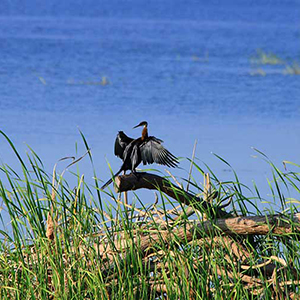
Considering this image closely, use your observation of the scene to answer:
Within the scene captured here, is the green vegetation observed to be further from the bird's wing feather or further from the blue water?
the bird's wing feather

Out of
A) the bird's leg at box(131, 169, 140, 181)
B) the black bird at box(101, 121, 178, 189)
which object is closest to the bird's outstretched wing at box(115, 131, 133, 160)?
the black bird at box(101, 121, 178, 189)

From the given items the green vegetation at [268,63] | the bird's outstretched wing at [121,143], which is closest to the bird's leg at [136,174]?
the bird's outstretched wing at [121,143]

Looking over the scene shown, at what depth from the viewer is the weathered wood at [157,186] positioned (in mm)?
3844

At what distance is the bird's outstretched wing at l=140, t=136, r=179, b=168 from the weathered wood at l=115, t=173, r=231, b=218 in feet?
0.24

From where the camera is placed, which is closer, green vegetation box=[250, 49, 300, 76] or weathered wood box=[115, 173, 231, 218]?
weathered wood box=[115, 173, 231, 218]

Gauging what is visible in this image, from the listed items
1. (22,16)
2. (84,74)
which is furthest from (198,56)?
(22,16)

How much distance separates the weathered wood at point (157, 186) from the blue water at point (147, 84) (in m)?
0.14

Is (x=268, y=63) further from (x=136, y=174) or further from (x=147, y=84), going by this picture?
(x=136, y=174)

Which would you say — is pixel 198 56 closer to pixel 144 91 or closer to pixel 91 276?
pixel 144 91

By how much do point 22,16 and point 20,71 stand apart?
13.1m

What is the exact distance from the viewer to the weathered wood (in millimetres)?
3844

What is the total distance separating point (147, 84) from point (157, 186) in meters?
8.68

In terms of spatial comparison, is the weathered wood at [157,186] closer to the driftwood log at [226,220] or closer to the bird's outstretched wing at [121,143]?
the driftwood log at [226,220]

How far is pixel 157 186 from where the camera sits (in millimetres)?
3908
